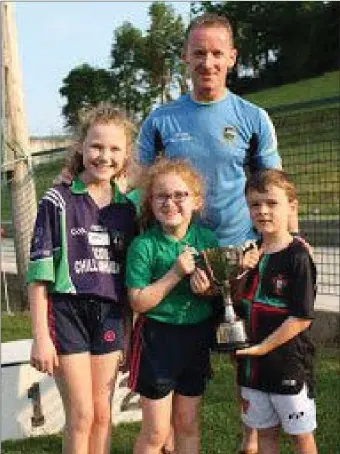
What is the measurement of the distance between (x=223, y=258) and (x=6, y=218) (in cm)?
928

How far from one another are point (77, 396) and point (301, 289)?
0.97 m

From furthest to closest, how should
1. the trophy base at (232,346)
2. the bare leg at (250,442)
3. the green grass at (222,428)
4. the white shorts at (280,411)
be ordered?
1. the green grass at (222,428)
2. the bare leg at (250,442)
3. the white shorts at (280,411)
4. the trophy base at (232,346)

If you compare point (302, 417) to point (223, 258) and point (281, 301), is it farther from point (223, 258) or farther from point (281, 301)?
point (223, 258)

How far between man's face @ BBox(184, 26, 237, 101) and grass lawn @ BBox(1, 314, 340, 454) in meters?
1.91

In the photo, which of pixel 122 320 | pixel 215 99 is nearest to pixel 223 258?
pixel 122 320

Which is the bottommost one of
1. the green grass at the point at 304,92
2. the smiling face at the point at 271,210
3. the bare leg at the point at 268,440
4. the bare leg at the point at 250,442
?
the bare leg at the point at 250,442

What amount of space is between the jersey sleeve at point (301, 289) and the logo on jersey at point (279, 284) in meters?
0.04

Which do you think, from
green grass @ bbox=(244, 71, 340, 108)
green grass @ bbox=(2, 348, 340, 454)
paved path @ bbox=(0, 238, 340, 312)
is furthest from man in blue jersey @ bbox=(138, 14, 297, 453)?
green grass @ bbox=(244, 71, 340, 108)

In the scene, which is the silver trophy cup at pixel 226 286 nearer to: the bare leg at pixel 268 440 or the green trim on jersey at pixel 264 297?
the green trim on jersey at pixel 264 297

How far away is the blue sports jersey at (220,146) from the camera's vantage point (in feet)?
12.7

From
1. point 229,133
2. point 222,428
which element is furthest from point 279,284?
point 222,428

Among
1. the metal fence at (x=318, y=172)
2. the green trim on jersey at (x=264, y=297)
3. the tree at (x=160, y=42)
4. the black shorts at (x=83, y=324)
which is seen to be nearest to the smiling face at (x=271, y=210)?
the green trim on jersey at (x=264, y=297)

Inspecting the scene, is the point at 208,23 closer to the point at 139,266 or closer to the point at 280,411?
the point at 139,266

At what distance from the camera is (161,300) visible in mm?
3508
